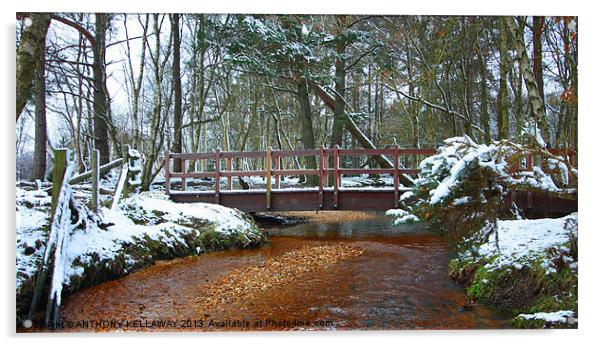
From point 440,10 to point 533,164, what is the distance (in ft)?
4.57

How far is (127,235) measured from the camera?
3.44 metres

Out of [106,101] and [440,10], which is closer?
[440,10]

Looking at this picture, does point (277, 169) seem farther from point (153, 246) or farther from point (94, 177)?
point (94, 177)

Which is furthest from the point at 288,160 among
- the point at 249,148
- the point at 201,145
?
the point at 201,145

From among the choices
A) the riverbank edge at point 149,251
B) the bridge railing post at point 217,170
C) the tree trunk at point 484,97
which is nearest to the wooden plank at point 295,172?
the bridge railing post at point 217,170

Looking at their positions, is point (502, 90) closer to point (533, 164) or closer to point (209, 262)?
point (533, 164)

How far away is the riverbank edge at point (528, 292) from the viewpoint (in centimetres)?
269

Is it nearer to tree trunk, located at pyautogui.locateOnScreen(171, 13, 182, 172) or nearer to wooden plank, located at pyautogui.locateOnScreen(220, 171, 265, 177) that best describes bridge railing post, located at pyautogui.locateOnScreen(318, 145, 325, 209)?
wooden plank, located at pyautogui.locateOnScreen(220, 171, 265, 177)

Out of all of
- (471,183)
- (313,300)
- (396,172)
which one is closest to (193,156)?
(313,300)

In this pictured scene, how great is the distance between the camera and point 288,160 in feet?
14.5

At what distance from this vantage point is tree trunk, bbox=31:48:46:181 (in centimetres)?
283

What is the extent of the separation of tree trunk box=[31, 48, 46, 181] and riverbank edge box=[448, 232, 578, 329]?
3420 millimetres

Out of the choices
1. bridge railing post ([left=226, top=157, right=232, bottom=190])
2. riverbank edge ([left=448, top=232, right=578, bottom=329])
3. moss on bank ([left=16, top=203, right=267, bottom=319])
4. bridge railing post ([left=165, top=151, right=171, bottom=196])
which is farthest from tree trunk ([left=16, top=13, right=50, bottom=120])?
riverbank edge ([left=448, top=232, right=578, bottom=329])
